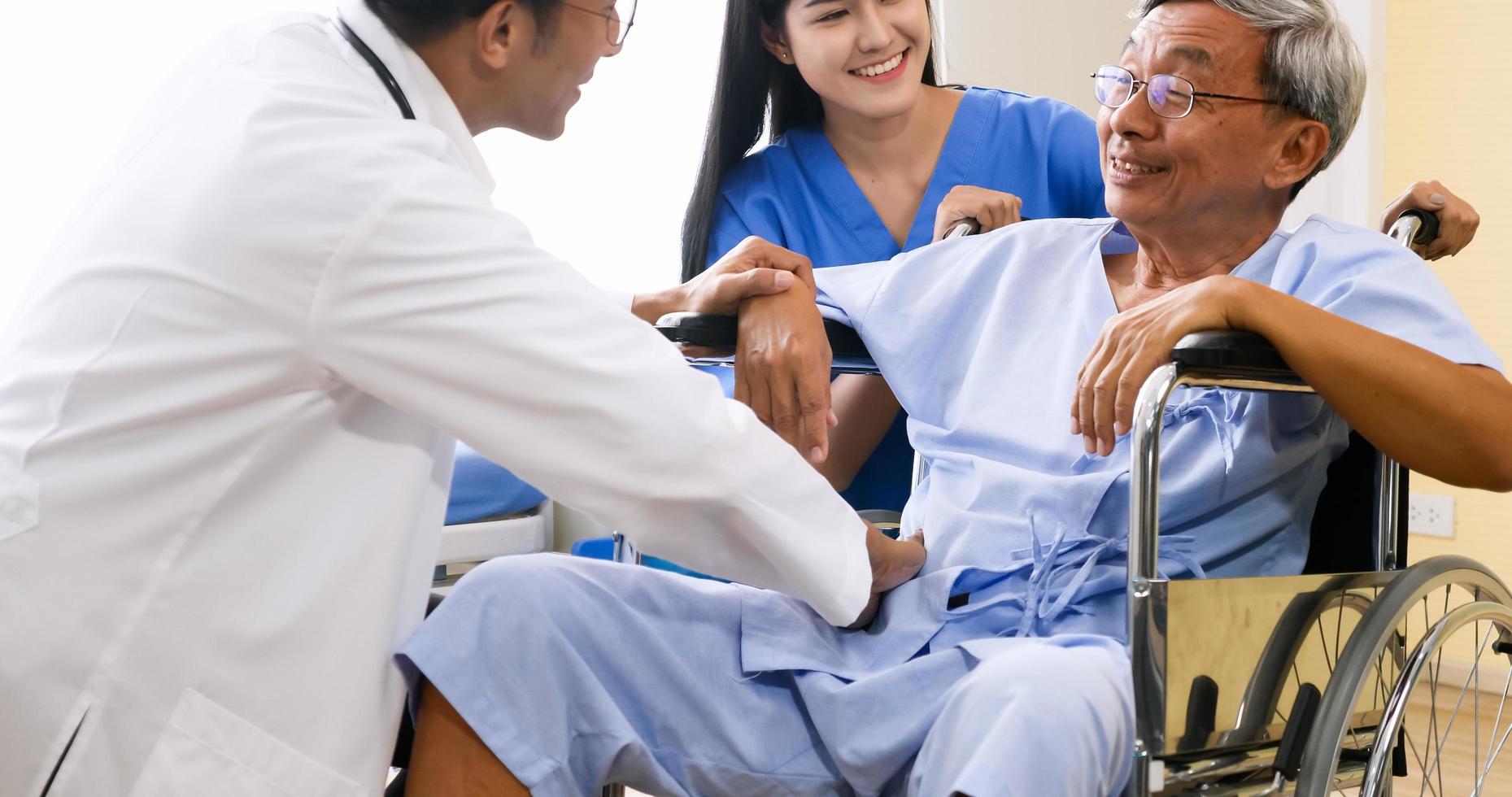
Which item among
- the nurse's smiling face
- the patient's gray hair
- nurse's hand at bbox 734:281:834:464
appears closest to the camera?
nurse's hand at bbox 734:281:834:464

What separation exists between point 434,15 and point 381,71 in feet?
0.22

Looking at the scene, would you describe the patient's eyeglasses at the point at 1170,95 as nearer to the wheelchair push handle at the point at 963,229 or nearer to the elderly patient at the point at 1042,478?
the elderly patient at the point at 1042,478

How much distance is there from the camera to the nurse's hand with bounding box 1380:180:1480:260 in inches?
55.9

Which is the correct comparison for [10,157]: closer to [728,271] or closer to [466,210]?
[728,271]

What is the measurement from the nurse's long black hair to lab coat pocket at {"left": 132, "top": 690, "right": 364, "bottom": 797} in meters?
1.16

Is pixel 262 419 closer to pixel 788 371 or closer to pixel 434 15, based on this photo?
pixel 434 15

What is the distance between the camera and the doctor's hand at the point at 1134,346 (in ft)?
3.70

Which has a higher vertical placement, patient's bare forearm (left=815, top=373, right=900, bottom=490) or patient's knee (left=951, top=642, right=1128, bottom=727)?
patient's bare forearm (left=815, top=373, right=900, bottom=490)

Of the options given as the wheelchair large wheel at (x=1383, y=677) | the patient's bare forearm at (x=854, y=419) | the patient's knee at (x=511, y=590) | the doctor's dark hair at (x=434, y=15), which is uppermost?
the doctor's dark hair at (x=434, y=15)

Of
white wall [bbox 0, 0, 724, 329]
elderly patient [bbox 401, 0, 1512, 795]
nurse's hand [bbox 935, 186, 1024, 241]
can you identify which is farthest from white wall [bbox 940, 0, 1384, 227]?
elderly patient [bbox 401, 0, 1512, 795]

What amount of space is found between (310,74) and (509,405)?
0.31 metres

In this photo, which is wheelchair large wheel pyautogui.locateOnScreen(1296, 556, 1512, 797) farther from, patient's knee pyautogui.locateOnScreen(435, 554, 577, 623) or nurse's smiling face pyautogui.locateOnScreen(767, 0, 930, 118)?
→ nurse's smiling face pyautogui.locateOnScreen(767, 0, 930, 118)

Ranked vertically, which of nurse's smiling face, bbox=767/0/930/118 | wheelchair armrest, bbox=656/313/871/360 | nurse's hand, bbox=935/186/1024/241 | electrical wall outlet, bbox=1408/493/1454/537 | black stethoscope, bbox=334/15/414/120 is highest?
nurse's smiling face, bbox=767/0/930/118

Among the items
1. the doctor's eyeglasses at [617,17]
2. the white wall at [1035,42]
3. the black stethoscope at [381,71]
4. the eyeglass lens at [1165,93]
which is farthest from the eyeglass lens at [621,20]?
the white wall at [1035,42]
